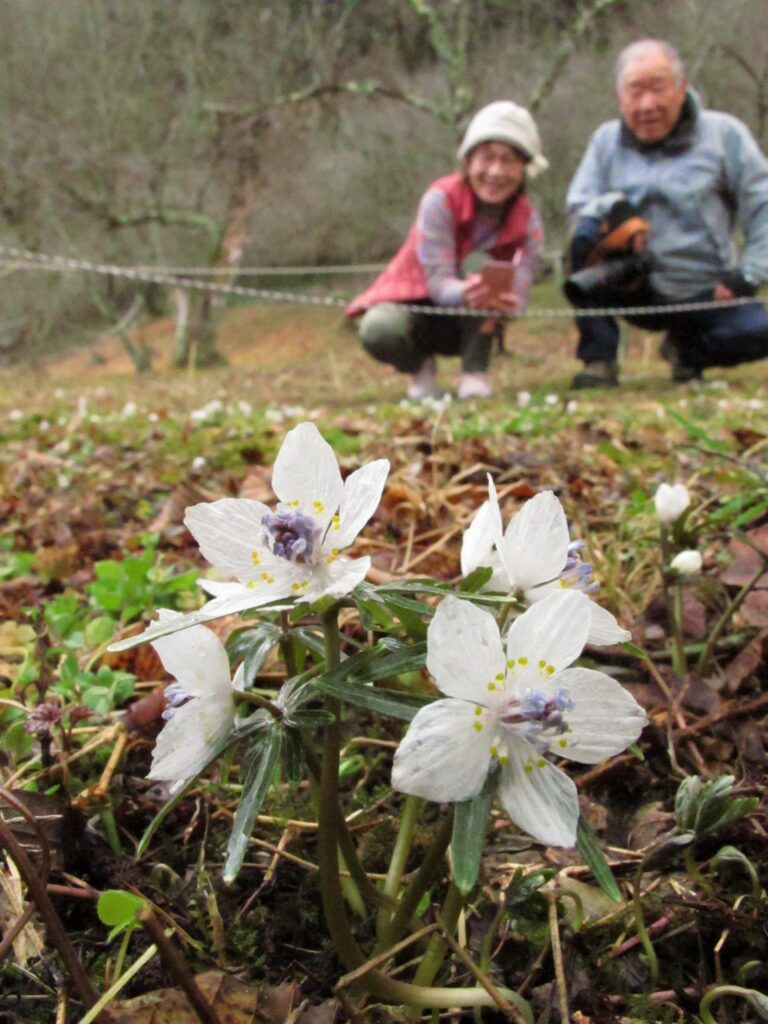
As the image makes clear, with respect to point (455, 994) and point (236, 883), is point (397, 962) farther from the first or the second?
point (236, 883)

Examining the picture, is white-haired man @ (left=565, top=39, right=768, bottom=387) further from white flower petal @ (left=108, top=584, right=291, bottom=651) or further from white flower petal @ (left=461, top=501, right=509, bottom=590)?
white flower petal @ (left=108, top=584, right=291, bottom=651)

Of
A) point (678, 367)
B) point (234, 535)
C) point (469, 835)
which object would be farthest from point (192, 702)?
point (678, 367)

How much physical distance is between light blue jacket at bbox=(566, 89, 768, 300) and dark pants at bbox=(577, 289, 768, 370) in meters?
0.22

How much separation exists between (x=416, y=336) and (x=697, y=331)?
231cm

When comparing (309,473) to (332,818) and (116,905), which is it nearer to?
(332,818)

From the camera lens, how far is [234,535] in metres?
0.79

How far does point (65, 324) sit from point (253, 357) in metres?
4.15

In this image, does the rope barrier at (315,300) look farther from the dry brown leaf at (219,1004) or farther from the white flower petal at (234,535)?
the dry brown leaf at (219,1004)

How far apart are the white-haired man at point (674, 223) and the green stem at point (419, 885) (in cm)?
634

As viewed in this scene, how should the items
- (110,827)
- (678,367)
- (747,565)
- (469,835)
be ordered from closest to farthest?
1. (469,835)
2. (110,827)
3. (747,565)
4. (678,367)

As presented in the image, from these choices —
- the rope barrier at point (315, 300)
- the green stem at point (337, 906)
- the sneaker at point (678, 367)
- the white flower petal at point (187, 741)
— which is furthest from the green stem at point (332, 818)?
the sneaker at point (678, 367)

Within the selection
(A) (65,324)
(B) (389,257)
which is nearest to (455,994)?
(A) (65,324)

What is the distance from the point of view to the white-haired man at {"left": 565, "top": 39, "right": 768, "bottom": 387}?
249 inches

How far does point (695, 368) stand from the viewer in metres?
6.92
